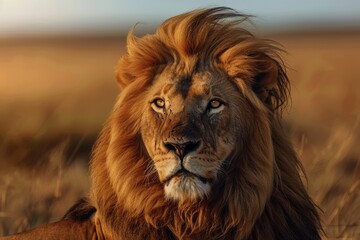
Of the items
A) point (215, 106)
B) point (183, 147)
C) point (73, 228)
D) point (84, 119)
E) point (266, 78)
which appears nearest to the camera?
point (183, 147)

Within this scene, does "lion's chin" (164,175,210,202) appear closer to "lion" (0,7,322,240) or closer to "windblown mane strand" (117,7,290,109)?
"lion" (0,7,322,240)

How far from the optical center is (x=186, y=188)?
4.13 m

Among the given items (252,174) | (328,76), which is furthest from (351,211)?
(328,76)

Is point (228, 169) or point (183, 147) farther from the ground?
point (183, 147)

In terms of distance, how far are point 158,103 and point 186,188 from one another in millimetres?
446

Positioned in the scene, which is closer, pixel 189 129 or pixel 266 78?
pixel 189 129

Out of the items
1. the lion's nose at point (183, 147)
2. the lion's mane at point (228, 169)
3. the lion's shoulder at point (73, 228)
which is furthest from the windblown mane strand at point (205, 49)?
the lion's shoulder at point (73, 228)

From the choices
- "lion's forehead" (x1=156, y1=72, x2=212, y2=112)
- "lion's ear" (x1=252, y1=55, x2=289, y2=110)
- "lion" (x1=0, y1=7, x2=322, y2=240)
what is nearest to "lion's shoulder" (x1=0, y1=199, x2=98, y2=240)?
"lion" (x1=0, y1=7, x2=322, y2=240)

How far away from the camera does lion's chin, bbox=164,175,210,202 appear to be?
411 centimetres

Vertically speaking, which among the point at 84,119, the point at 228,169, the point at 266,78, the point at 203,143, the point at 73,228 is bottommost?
the point at 84,119

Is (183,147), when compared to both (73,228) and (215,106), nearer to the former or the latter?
(215,106)

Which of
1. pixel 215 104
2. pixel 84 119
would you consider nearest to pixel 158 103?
pixel 215 104

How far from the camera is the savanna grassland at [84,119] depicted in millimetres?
6070

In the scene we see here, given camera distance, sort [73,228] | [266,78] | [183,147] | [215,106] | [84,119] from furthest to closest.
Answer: [84,119], [73,228], [266,78], [215,106], [183,147]
